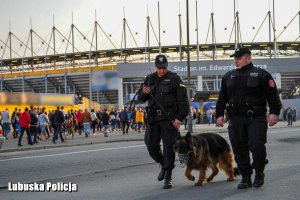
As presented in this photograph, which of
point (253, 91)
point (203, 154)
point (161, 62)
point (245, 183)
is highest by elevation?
point (161, 62)

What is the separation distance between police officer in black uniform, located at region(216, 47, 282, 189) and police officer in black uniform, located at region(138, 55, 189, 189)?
754 mm

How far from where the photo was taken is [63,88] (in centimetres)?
7556

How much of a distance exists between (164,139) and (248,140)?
1.20 meters

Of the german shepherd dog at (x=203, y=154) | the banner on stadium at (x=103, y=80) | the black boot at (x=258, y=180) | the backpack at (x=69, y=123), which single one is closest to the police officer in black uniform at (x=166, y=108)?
the german shepherd dog at (x=203, y=154)

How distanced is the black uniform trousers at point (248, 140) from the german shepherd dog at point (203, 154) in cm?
44

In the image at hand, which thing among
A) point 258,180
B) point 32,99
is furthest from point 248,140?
point 32,99

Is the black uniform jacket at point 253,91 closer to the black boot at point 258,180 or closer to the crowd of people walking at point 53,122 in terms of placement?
the black boot at point 258,180

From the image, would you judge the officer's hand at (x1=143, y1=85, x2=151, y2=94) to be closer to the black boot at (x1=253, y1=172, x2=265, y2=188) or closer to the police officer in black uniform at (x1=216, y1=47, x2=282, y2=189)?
the police officer in black uniform at (x1=216, y1=47, x2=282, y2=189)

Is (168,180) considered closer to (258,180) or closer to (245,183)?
(245,183)

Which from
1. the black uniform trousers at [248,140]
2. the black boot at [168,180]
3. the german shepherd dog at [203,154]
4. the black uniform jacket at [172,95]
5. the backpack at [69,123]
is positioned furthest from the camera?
the backpack at [69,123]

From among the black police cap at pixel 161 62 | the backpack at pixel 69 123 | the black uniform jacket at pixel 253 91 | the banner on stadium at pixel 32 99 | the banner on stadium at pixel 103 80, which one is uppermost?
the banner on stadium at pixel 103 80

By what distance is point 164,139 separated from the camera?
25.7ft

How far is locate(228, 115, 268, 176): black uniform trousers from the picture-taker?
7.06 meters

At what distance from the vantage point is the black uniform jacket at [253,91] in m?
7.11
